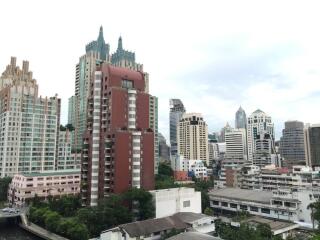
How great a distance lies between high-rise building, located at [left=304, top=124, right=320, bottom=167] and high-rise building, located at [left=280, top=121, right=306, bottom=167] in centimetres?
2759

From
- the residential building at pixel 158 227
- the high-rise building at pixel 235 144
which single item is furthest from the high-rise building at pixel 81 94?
the residential building at pixel 158 227

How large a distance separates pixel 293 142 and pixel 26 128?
141 meters

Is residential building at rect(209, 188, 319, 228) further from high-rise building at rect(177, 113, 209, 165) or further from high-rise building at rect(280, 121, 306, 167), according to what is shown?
high-rise building at rect(280, 121, 306, 167)

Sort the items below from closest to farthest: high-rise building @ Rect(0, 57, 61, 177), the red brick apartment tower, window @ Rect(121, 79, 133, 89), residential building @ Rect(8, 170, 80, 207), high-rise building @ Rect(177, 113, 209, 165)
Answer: the red brick apartment tower, window @ Rect(121, 79, 133, 89), residential building @ Rect(8, 170, 80, 207), high-rise building @ Rect(0, 57, 61, 177), high-rise building @ Rect(177, 113, 209, 165)

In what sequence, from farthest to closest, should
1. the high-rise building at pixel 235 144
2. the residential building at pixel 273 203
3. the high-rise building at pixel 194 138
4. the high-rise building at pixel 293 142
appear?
the high-rise building at pixel 235 144 → the high-rise building at pixel 293 142 → the high-rise building at pixel 194 138 → the residential building at pixel 273 203

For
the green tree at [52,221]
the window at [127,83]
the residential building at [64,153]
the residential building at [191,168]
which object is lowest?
the green tree at [52,221]

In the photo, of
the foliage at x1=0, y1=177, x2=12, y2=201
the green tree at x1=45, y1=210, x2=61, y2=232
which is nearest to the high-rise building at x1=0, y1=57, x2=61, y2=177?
the foliage at x1=0, y1=177, x2=12, y2=201

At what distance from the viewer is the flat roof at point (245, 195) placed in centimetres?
6681

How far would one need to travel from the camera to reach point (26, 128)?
98.2 m

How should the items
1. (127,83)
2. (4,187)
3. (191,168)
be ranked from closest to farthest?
(127,83) → (4,187) → (191,168)

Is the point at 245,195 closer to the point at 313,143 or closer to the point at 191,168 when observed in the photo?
the point at 191,168

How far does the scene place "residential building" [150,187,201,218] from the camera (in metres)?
55.8

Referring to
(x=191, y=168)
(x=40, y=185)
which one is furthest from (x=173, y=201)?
(x=191, y=168)

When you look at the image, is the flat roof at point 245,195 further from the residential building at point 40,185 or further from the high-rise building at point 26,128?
the high-rise building at point 26,128
